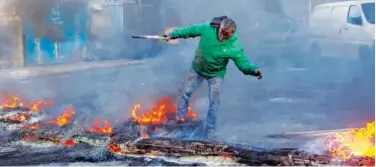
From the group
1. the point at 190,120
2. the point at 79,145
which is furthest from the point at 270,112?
the point at 79,145

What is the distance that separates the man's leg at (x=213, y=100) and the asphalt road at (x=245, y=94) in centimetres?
24

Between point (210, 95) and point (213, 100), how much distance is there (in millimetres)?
77

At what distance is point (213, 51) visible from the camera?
263 inches

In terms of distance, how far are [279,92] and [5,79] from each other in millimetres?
6267

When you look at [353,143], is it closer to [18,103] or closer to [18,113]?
[18,113]

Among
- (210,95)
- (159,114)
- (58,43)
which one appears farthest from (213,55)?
(58,43)

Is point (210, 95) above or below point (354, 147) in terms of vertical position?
above

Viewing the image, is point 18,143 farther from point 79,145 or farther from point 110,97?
point 110,97

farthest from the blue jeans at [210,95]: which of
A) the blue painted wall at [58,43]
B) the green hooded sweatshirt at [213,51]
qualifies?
the blue painted wall at [58,43]

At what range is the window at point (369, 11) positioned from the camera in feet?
31.3

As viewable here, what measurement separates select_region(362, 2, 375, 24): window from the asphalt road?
0.85m

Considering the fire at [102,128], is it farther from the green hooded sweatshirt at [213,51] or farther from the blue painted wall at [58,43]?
the blue painted wall at [58,43]

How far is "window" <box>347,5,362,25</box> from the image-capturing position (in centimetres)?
991

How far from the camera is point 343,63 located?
10.3 m
